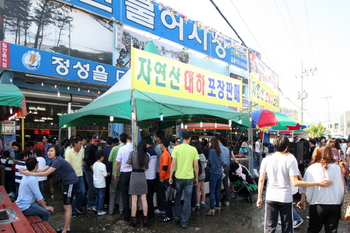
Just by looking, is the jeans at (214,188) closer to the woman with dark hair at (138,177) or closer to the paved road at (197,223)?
the paved road at (197,223)

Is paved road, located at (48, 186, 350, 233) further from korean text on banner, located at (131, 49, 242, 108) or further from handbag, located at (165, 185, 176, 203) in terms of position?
korean text on banner, located at (131, 49, 242, 108)

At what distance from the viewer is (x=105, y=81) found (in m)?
10.7

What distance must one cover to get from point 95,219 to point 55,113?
816 centimetres

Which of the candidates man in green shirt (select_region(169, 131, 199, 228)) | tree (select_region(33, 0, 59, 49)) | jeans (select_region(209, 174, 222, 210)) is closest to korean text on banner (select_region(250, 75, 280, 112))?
jeans (select_region(209, 174, 222, 210))

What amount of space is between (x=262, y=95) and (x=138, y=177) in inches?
292

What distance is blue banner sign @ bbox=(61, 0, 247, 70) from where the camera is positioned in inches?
460

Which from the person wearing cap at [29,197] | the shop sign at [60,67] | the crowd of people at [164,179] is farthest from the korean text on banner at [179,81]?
the shop sign at [60,67]

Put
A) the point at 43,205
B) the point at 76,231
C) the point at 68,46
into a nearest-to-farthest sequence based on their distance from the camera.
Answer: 1. the point at 43,205
2. the point at 76,231
3. the point at 68,46

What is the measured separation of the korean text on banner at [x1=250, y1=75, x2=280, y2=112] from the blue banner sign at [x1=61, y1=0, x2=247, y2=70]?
19.7 ft

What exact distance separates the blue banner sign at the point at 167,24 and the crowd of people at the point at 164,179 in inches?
284

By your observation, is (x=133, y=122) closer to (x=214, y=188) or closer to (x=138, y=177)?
(x=138, y=177)

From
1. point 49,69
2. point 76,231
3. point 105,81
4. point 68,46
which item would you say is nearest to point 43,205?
point 76,231

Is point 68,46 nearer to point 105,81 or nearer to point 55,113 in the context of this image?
point 105,81

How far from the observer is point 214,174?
19.1 feet
